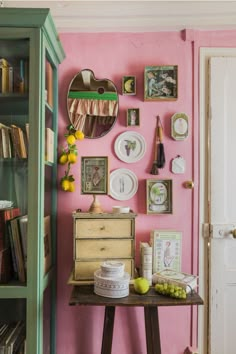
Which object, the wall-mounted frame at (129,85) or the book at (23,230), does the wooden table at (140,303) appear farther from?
the wall-mounted frame at (129,85)

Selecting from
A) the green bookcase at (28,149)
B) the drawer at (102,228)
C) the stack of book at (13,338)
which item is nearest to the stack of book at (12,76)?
the green bookcase at (28,149)

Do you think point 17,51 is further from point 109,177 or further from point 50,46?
point 109,177

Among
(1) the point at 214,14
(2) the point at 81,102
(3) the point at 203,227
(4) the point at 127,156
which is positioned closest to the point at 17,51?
(2) the point at 81,102

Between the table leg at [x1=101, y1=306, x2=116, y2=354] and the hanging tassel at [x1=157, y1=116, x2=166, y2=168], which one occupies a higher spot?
the hanging tassel at [x1=157, y1=116, x2=166, y2=168]

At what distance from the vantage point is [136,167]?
5.93 feet

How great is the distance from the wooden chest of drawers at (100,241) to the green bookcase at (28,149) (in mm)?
181

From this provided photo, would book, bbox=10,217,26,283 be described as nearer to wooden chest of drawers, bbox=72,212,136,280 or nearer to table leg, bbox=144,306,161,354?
wooden chest of drawers, bbox=72,212,136,280

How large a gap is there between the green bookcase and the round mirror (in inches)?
9.8

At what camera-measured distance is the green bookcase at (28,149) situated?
1376 mm

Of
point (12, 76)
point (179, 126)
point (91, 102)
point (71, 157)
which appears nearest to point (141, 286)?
point (71, 157)

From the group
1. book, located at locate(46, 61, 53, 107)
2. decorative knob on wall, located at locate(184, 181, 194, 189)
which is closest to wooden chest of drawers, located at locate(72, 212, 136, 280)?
decorative knob on wall, located at locate(184, 181, 194, 189)

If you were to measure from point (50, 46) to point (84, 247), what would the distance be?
107cm

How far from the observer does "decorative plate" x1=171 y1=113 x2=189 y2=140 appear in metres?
1.79

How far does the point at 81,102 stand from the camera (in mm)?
1788
